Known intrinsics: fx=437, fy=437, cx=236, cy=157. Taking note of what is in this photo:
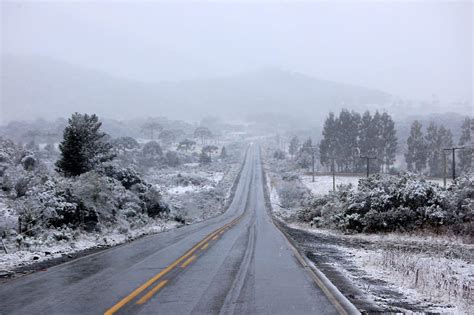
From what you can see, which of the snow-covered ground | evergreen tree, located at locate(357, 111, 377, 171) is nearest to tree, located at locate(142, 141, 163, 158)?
the snow-covered ground

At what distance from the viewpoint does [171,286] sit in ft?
31.8

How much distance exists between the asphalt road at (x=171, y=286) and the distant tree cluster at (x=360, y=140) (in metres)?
88.0

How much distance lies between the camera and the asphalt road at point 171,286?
7887 mm

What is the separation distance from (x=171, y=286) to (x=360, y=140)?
97.7m

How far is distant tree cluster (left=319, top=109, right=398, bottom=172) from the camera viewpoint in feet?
329

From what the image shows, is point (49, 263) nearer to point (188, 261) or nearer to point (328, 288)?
point (188, 261)

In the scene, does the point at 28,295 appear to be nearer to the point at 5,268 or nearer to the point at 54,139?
the point at 5,268

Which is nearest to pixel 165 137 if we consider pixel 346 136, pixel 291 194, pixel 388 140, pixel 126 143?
pixel 126 143

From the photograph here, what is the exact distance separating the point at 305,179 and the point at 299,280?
83334 mm

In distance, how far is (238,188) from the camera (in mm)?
94562

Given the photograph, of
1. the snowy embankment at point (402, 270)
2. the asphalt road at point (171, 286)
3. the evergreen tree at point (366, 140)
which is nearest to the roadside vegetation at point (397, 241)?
the snowy embankment at point (402, 270)

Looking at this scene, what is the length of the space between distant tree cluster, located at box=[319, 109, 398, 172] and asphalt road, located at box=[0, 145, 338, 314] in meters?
88.0

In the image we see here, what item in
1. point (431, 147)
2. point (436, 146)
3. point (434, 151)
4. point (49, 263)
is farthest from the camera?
point (431, 147)

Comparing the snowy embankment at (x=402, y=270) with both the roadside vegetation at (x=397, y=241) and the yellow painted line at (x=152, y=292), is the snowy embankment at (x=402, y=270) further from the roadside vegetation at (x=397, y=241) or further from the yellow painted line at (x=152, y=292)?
the yellow painted line at (x=152, y=292)
